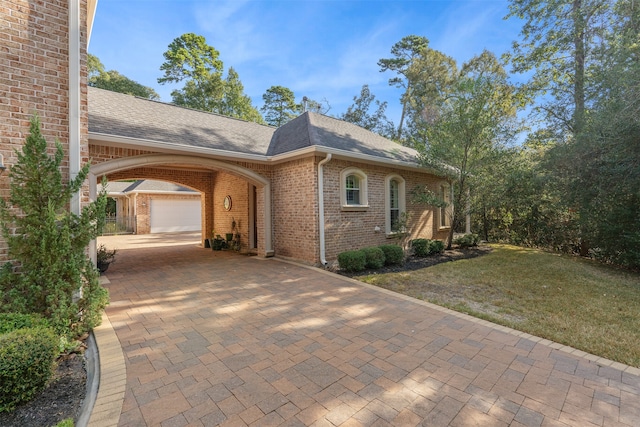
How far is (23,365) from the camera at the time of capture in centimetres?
231

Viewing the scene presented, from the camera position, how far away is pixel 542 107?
11.2 meters

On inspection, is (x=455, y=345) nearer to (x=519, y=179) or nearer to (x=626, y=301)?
(x=626, y=301)

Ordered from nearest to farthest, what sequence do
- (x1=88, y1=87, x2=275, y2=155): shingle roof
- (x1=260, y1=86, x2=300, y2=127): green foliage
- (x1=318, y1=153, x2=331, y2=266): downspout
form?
1. (x1=88, y1=87, x2=275, y2=155): shingle roof
2. (x1=318, y1=153, x2=331, y2=266): downspout
3. (x1=260, y1=86, x2=300, y2=127): green foliage

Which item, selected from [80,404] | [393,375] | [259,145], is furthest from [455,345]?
[259,145]

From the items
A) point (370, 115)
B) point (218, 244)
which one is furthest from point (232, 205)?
point (370, 115)

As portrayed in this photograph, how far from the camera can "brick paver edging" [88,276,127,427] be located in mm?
2273

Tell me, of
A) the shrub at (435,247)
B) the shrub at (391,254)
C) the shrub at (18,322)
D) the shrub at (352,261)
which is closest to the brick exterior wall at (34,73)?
the shrub at (18,322)

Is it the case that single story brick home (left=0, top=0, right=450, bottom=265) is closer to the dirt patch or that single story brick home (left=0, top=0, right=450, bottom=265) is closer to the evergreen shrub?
the evergreen shrub

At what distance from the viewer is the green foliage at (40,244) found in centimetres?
329

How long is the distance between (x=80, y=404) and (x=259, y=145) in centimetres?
848

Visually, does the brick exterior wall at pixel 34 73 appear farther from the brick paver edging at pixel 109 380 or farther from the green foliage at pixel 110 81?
the green foliage at pixel 110 81

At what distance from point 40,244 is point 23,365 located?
63.3 inches

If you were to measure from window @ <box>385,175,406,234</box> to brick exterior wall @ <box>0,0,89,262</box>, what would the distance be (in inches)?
327

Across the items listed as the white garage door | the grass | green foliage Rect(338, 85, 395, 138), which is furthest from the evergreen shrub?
green foliage Rect(338, 85, 395, 138)
